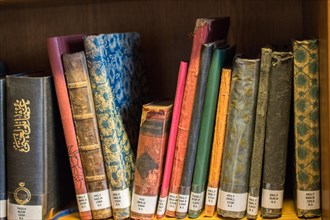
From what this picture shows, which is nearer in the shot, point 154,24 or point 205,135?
point 205,135

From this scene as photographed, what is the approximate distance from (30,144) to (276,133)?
0.41m

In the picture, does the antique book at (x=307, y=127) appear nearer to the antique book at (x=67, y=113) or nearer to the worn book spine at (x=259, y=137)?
the worn book spine at (x=259, y=137)

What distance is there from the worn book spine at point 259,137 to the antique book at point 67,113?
0.92 feet

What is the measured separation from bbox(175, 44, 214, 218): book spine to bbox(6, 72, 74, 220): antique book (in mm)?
235

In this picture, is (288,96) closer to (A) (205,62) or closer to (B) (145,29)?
(A) (205,62)

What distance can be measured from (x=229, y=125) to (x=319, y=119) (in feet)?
0.46

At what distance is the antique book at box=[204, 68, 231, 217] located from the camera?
0.82 metres

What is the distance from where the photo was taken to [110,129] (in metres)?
0.85

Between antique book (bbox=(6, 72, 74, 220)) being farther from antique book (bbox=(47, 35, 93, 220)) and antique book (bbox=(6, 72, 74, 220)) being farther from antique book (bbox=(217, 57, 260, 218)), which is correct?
antique book (bbox=(217, 57, 260, 218))

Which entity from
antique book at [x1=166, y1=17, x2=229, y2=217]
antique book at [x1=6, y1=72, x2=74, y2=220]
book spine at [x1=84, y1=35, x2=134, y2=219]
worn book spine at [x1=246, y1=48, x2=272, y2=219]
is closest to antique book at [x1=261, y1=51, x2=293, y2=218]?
worn book spine at [x1=246, y1=48, x2=272, y2=219]

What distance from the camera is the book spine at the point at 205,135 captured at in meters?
0.82

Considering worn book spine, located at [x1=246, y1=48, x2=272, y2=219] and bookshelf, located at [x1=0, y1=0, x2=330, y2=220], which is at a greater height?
bookshelf, located at [x1=0, y1=0, x2=330, y2=220]

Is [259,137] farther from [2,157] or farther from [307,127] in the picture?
[2,157]

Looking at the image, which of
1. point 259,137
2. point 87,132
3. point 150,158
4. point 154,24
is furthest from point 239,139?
point 154,24
